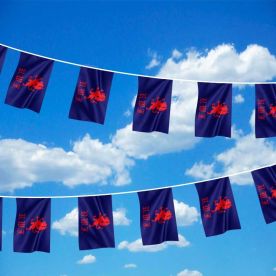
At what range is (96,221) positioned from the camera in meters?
7.76

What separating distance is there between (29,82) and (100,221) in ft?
7.55

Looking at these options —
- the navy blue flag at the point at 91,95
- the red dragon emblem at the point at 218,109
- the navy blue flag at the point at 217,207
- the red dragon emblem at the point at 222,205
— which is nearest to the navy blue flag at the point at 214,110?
the red dragon emblem at the point at 218,109

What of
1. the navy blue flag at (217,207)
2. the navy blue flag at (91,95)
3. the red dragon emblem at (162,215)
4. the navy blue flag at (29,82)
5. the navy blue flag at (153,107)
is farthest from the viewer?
the red dragon emblem at (162,215)

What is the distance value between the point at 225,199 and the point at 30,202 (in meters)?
2.91

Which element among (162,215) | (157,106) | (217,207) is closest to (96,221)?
(162,215)

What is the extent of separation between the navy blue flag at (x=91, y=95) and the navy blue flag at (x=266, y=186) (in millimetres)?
2507

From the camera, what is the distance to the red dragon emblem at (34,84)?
7.30 meters

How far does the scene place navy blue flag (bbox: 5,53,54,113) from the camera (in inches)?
286

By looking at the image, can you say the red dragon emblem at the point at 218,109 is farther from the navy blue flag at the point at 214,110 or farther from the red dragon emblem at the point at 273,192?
the red dragon emblem at the point at 273,192

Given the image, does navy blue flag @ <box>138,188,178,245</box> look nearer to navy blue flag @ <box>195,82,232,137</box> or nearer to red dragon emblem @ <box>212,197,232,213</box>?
red dragon emblem @ <box>212,197,232,213</box>

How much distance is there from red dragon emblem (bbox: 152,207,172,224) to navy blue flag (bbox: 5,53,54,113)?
7.64 ft

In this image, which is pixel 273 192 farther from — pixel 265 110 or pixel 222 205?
pixel 265 110

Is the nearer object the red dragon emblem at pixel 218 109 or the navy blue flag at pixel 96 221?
the red dragon emblem at pixel 218 109

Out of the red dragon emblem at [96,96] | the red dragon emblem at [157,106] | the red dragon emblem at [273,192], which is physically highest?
the red dragon emblem at [96,96]
